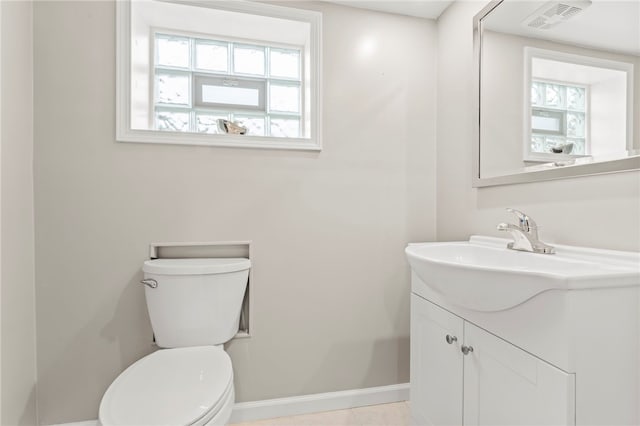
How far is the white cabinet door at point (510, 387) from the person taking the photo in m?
0.71

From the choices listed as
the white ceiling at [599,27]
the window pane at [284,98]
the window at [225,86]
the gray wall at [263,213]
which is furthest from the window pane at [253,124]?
the white ceiling at [599,27]

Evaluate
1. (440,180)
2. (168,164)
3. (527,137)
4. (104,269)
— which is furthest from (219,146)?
(527,137)

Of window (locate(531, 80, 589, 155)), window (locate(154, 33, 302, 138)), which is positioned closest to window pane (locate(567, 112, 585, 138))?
window (locate(531, 80, 589, 155))

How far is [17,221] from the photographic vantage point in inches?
47.4

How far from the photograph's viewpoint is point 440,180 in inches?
67.7

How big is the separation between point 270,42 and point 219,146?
29.4 inches

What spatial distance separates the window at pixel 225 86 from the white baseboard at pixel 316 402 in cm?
137

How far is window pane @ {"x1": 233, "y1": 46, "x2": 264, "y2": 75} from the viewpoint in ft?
5.87

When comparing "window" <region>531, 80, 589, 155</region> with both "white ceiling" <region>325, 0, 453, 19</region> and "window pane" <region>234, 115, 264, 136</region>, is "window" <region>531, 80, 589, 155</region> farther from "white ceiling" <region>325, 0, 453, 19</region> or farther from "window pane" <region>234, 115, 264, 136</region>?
"window pane" <region>234, 115, 264, 136</region>

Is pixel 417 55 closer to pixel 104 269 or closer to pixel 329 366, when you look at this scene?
pixel 329 366

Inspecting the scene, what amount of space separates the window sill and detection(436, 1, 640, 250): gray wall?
69 centimetres

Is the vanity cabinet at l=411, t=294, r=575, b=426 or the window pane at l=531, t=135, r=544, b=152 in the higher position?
the window pane at l=531, t=135, r=544, b=152

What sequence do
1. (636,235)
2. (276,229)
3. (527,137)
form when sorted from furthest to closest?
(276,229), (527,137), (636,235)

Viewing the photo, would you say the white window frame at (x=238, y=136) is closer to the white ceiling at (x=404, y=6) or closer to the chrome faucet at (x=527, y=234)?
the white ceiling at (x=404, y=6)
